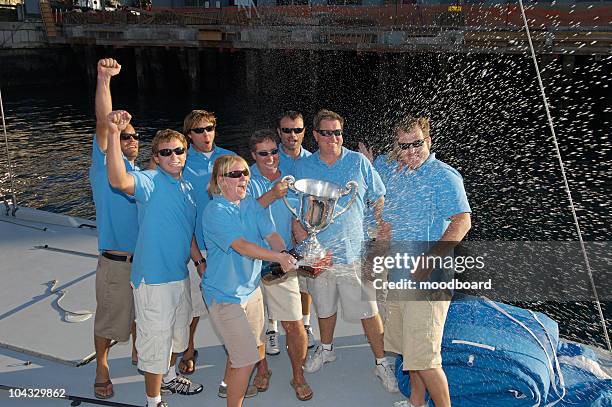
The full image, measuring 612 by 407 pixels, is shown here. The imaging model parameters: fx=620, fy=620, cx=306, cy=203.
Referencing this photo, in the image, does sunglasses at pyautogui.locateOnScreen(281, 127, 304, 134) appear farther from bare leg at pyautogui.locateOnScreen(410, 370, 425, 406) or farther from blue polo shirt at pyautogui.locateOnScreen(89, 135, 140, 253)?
bare leg at pyautogui.locateOnScreen(410, 370, 425, 406)

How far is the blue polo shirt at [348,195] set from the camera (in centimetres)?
392

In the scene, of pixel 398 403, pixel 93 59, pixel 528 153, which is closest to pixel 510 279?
pixel 398 403

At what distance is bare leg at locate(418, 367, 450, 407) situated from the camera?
3279 mm

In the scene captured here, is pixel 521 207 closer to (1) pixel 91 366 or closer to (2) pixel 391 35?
(1) pixel 91 366

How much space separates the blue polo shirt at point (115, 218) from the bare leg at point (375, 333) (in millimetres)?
1558

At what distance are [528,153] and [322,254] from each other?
553 inches

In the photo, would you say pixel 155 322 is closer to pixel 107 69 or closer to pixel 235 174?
pixel 235 174

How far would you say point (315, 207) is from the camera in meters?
3.65

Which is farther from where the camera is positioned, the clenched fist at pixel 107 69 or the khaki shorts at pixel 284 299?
the khaki shorts at pixel 284 299

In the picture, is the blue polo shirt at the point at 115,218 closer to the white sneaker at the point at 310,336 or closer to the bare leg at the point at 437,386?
the white sneaker at the point at 310,336

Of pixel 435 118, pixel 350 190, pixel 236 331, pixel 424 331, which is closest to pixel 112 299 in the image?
pixel 236 331

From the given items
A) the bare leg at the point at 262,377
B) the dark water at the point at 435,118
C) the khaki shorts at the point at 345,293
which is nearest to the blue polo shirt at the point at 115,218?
the bare leg at the point at 262,377

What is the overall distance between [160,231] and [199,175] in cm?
77

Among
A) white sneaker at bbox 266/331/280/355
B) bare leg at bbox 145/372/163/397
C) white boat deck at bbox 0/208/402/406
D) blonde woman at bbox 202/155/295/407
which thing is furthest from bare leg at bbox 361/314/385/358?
bare leg at bbox 145/372/163/397
